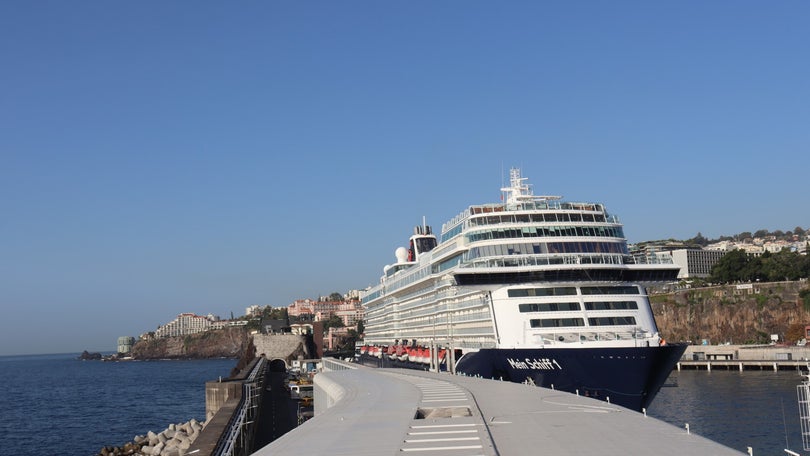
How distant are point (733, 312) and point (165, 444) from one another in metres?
121

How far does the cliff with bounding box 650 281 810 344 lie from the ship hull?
339 feet

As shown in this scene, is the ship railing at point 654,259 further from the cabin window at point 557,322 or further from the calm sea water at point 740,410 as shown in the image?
the calm sea water at point 740,410

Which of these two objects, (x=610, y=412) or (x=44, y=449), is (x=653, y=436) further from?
(x=44, y=449)

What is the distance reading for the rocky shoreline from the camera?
41219 millimetres

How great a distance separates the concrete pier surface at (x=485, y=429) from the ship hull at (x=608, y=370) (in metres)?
7.67

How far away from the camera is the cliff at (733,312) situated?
13375 centimetres

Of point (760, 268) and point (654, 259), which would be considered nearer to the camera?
point (654, 259)

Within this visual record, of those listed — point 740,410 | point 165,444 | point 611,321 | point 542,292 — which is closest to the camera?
point 611,321

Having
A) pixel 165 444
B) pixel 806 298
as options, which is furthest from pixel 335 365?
pixel 806 298

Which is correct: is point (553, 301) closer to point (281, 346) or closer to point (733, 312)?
point (281, 346)

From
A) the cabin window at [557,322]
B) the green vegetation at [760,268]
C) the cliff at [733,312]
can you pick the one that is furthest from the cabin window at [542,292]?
the green vegetation at [760,268]

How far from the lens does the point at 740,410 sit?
55.1 metres

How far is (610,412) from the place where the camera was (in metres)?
23.6

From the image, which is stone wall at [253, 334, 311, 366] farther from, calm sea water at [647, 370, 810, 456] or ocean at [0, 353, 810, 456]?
calm sea water at [647, 370, 810, 456]
